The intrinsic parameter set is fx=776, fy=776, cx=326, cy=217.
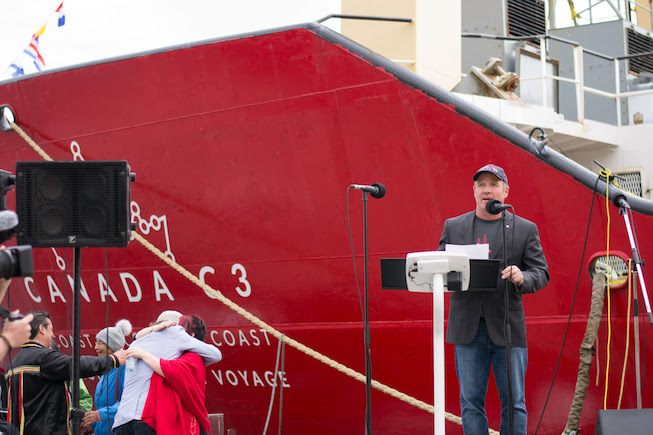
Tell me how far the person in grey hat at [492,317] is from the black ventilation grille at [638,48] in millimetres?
6823

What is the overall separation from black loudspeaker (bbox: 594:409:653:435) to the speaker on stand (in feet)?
8.28

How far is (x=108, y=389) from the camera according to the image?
5516mm

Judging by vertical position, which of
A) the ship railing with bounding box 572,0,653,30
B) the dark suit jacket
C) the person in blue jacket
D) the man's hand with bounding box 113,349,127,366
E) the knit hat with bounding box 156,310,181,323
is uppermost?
the ship railing with bounding box 572,0,653,30

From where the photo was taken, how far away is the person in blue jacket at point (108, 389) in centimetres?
532

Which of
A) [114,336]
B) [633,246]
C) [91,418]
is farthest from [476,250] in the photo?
[114,336]

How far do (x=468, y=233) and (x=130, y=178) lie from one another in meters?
1.86

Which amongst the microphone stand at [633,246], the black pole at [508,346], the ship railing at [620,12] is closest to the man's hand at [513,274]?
the black pole at [508,346]

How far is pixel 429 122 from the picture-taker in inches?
202

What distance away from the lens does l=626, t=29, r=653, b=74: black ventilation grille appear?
10031mm

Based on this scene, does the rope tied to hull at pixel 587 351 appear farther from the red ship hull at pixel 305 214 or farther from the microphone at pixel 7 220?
the microphone at pixel 7 220

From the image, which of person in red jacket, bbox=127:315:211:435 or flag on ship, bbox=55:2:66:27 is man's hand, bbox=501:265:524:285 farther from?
flag on ship, bbox=55:2:66:27

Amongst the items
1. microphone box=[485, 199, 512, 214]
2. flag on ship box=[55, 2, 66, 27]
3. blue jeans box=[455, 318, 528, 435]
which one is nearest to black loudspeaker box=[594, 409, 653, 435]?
blue jeans box=[455, 318, 528, 435]

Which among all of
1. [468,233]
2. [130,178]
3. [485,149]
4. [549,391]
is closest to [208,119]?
[130,178]

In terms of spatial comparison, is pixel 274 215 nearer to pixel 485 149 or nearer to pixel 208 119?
pixel 208 119
